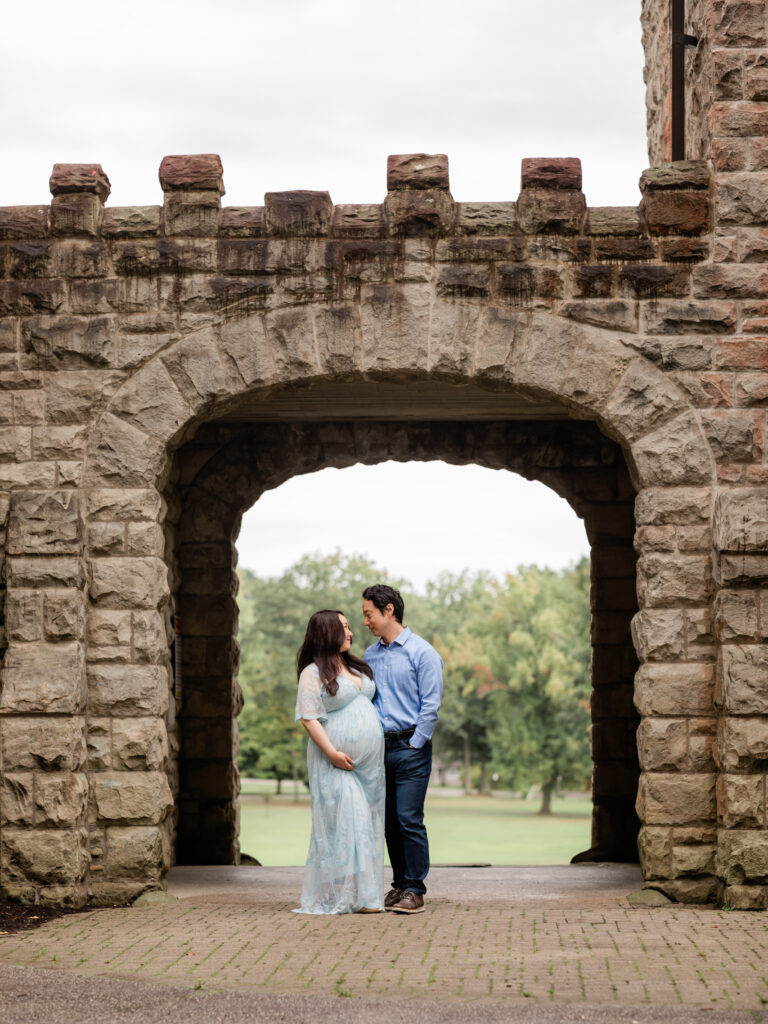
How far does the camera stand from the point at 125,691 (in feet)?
26.9

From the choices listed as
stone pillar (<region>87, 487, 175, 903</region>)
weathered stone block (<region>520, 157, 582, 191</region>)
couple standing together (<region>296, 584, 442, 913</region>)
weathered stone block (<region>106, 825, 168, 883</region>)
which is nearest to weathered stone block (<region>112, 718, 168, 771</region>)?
stone pillar (<region>87, 487, 175, 903</region>)

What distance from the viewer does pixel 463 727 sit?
4488 centimetres

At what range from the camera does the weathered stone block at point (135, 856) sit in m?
8.09

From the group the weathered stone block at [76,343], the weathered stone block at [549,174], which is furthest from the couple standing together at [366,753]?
the weathered stone block at [549,174]

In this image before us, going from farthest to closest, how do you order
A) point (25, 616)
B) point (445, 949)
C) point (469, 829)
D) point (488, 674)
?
point (488, 674), point (469, 829), point (25, 616), point (445, 949)

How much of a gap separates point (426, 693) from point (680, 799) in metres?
1.60

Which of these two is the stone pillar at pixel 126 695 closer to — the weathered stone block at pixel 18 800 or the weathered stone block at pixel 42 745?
the weathered stone block at pixel 42 745

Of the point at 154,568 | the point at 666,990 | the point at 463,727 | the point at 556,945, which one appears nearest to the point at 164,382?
the point at 154,568

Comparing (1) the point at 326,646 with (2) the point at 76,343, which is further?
(2) the point at 76,343

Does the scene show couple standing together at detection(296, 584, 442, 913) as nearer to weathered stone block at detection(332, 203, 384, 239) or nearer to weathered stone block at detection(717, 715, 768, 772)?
weathered stone block at detection(717, 715, 768, 772)

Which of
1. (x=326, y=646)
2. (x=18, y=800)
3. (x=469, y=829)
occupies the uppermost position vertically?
(x=326, y=646)

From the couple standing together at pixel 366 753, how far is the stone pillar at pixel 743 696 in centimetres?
165

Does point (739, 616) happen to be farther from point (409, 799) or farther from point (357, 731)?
point (357, 731)

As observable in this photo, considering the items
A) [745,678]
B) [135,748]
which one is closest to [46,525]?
[135,748]
